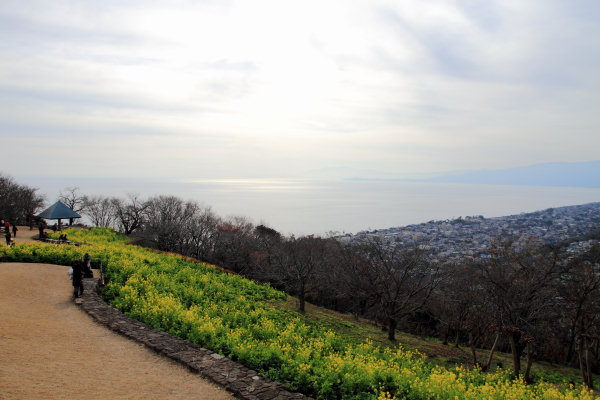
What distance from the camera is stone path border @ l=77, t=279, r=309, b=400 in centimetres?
677

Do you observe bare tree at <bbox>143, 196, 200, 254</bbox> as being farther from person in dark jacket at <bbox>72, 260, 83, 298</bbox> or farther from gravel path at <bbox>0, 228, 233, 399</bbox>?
gravel path at <bbox>0, 228, 233, 399</bbox>

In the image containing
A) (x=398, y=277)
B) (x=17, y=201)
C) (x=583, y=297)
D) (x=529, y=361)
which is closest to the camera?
(x=529, y=361)

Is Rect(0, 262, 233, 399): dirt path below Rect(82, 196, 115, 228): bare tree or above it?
below

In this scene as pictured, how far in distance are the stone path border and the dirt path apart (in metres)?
0.18

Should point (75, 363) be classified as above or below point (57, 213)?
below

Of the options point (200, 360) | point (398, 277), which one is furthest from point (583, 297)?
point (200, 360)

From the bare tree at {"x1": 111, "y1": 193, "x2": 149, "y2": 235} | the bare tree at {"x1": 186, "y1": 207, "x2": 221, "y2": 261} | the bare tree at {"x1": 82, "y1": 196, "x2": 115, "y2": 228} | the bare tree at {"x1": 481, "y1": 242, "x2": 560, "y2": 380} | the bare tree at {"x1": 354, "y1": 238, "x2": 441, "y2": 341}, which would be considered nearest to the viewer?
the bare tree at {"x1": 481, "y1": 242, "x2": 560, "y2": 380}

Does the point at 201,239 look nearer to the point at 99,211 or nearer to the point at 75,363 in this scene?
the point at 99,211

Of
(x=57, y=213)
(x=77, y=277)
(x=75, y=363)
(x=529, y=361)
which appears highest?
(x=57, y=213)

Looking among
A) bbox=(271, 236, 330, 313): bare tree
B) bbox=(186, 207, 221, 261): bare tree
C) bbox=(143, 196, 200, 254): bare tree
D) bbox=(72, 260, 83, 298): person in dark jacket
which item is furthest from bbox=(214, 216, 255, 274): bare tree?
bbox=(72, 260, 83, 298): person in dark jacket

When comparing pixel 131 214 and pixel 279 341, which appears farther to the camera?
pixel 131 214

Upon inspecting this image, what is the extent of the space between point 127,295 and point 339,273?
1633 cm

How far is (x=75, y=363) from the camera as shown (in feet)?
24.9

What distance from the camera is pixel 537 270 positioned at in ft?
54.8
